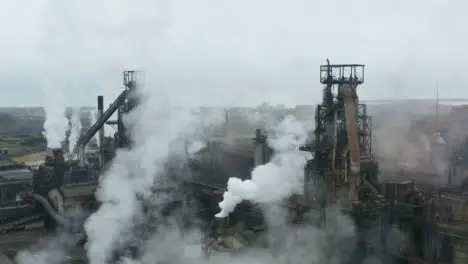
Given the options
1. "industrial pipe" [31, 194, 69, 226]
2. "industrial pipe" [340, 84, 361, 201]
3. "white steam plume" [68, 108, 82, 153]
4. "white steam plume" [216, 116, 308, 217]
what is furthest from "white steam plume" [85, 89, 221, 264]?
"white steam plume" [68, 108, 82, 153]

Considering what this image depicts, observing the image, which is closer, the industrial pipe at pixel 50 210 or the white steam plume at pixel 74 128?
the industrial pipe at pixel 50 210

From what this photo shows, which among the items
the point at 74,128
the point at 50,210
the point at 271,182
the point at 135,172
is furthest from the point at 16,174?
the point at 271,182

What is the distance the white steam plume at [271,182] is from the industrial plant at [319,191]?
266 mm

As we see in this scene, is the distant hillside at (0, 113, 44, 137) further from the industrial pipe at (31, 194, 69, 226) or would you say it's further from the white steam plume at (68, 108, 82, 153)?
the industrial pipe at (31, 194, 69, 226)

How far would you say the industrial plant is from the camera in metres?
18.9

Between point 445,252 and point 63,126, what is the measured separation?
109 ft

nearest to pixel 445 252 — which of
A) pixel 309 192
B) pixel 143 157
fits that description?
pixel 309 192

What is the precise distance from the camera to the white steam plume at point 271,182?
21766 millimetres

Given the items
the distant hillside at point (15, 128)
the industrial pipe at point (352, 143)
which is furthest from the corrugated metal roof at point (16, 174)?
the distant hillside at point (15, 128)

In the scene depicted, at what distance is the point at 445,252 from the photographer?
711 inches

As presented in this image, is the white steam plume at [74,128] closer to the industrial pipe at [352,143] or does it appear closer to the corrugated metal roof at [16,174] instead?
the corrugated metal roof at [16,174]

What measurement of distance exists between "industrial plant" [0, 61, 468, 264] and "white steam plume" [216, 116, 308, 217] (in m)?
0.27

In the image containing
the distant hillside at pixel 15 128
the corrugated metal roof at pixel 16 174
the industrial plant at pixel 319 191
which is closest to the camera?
the industrial plant at pixel 319 191

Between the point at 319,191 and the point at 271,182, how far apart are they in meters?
2.52
